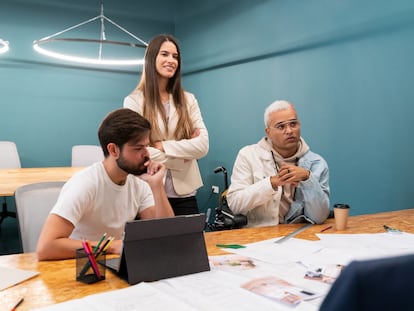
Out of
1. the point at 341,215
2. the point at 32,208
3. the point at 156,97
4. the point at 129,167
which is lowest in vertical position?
the point at 341,215

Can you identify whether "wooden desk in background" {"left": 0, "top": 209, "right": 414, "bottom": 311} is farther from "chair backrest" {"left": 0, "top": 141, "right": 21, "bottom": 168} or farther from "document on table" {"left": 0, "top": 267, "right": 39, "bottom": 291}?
"chair backrest" {"left": 0, "top": 141, "right": 21, "bottom": 168}

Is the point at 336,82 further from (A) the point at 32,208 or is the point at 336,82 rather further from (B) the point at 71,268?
(B) the point at 71,268

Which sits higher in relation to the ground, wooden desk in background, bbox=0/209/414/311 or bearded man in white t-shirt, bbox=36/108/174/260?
bearded man in white t-shirt, bbox=36/108/174/260

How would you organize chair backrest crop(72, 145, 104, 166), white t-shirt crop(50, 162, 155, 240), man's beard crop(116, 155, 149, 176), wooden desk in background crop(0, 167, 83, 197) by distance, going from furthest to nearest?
chair backrest crop(72, 145, 104, 166), wooden desk in background crop(0, 167, 83, 197), man's beard crop(116, 155, 149, 176), white t-shirt crop(50, 162, 155, 240)

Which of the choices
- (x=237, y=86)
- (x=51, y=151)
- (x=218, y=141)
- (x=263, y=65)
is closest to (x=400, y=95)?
(x=263, y=65)

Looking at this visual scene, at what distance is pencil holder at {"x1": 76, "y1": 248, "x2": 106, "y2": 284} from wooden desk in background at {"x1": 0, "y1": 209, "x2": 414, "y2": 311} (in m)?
0.02

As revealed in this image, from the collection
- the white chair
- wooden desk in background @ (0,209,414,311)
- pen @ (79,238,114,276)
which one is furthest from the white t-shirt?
the white chair

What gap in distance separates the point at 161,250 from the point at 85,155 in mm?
3490

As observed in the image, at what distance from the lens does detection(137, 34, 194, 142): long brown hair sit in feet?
7.37

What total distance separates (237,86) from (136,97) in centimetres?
197

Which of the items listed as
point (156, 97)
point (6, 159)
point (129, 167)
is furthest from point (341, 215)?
point (6, 159)

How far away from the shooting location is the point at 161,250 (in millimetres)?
1097

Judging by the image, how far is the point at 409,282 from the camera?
350mm

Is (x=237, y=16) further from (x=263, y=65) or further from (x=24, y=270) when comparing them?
(x=24, y=270)
